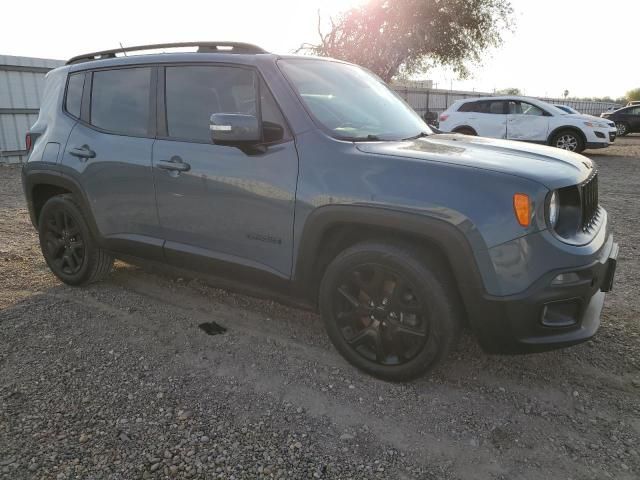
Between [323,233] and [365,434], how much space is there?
1061mm

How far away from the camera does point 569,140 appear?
1324 centimetres

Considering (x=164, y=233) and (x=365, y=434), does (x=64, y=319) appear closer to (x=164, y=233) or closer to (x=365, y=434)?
(x=164, y=233)

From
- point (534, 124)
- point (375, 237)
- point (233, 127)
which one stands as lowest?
point (375, 237)

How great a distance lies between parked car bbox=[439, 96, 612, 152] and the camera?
13070 mm

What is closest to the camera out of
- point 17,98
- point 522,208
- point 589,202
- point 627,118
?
point 522,208

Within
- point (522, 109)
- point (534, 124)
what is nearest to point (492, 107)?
point (522, 109)

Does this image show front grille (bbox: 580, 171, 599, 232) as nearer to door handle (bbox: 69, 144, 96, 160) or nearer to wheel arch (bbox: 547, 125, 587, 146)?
door handle (bbox: 69, 144, 96, 160)

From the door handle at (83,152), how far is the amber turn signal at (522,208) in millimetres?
3017

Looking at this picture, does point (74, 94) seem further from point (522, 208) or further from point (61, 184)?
point (522, 208)

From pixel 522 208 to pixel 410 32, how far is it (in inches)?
930

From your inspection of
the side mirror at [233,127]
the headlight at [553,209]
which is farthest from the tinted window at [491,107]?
the side mirror at [233,127]

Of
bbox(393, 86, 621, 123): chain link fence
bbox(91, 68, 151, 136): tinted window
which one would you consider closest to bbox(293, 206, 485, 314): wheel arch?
bbox(91, 68, 151, 136): tinted window

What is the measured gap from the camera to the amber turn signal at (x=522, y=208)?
225 cm

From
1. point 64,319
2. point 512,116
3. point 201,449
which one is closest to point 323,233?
point 201,449
